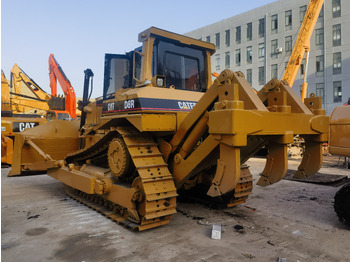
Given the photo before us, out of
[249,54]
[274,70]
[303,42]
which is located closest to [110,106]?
[303,42]

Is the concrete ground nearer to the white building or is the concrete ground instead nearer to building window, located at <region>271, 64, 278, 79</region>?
the white building

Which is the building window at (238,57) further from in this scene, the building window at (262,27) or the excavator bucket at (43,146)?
the excavator bucket at (43,146)

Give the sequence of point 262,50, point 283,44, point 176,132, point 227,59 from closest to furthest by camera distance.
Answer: point 176,132 → point 283,44 → point 262,50 → point 227,59

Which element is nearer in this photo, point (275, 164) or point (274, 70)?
point (275, 164)

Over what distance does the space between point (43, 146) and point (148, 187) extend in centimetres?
386

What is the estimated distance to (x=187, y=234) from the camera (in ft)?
13.6

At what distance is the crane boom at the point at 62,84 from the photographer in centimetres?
1487

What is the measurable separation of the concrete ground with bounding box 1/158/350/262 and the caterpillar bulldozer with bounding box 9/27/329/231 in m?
0.31

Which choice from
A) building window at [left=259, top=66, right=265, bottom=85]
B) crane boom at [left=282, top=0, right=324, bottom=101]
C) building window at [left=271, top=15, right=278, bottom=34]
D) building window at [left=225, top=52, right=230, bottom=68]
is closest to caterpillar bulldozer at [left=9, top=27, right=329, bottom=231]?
crane boom at [left=282, top=0, right=324, bottom=101]

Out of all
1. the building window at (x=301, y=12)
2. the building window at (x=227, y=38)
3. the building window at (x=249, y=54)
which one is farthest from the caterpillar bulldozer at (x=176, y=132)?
the building window at (x=227, y=38)

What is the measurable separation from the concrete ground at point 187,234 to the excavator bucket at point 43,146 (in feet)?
2.48

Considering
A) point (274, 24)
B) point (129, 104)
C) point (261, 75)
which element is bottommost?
point (129, 104)

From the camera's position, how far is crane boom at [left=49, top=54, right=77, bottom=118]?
14867 mm

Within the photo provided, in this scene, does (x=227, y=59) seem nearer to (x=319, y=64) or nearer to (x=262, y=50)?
(x=262, y=50)
